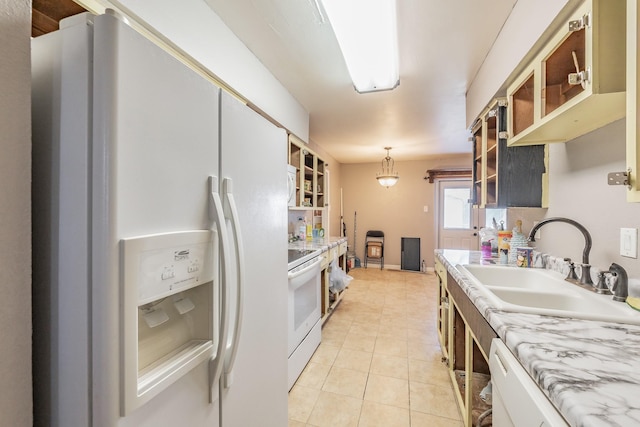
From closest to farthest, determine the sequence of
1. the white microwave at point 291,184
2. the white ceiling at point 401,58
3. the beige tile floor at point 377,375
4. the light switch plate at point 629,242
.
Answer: the light switch plate at point 629,242 → the white ceiling at point 401,58 → the beige tile floor at point 377,375 → the white microwave at point 291,184

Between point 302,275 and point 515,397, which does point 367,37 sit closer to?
point 302,275

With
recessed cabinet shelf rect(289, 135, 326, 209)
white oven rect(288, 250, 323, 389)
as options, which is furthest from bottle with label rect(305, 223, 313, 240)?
white oven rect(288, 250, 323, 389)

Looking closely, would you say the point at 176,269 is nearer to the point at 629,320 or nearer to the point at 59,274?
the point at 59,274

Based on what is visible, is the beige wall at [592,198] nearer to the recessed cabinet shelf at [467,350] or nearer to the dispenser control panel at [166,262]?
the recessed cabinet shelf at [467,350]

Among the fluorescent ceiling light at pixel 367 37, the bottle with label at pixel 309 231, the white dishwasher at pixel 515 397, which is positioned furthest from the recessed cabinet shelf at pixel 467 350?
the bottle with label at pixel 309 231

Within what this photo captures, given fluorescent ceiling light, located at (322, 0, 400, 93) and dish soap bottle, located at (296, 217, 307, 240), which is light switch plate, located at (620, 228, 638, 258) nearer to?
fluorescent ceiling light, located at (322, 0, 400, 93)

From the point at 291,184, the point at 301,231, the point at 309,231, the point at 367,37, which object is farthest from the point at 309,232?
the point at 367,37

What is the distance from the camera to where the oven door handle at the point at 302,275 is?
1.79 meters

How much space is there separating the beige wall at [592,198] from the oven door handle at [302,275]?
1572 mm

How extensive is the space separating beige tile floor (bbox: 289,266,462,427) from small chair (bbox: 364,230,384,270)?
7.53 ft

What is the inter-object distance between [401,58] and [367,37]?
0.55 metres

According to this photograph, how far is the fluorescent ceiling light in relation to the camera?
54.1 inches

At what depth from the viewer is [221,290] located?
795 millimetres

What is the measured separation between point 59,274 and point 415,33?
81.7 inches
